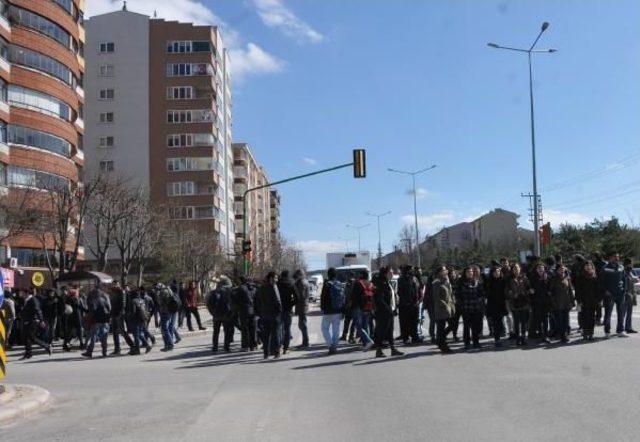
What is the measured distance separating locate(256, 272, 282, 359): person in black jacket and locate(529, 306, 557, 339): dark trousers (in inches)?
214

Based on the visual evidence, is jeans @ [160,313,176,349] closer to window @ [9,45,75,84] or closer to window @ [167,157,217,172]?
window @ [9,45,75,84]

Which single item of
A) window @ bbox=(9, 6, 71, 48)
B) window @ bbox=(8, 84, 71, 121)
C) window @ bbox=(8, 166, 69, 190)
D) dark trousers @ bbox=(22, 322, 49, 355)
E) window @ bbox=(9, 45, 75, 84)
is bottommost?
dark trousers @ bbox=(22, 322, 49, 355)

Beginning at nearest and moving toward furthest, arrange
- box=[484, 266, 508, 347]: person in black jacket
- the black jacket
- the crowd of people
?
the black jacket
the crowd of people
box=[484, 266, 508, 347]: person in black jacket

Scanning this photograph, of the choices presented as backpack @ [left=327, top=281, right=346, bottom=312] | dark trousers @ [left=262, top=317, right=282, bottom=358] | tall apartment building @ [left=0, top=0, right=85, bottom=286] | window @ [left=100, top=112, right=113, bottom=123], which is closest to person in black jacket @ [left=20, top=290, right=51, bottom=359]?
dark trousers @ [left=262, top=317, right=282, bottom=358]

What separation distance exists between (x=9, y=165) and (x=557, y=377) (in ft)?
126

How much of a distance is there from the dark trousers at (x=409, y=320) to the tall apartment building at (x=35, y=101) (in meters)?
29.0

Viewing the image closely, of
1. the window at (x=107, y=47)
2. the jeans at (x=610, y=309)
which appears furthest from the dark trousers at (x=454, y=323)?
the window at (x=107, y=47)

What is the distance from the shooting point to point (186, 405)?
29.9 ft

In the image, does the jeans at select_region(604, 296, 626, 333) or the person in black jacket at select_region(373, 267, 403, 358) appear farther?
the jeans at select_region(604, 296, 626, 333)

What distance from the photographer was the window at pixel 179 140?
76188 mm

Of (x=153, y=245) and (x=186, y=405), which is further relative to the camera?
(x=153, y=245)

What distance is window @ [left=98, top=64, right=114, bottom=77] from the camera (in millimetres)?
75019

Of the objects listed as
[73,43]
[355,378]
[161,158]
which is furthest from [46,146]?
[355,378]

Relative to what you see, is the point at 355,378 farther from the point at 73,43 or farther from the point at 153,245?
the point at 73,43
